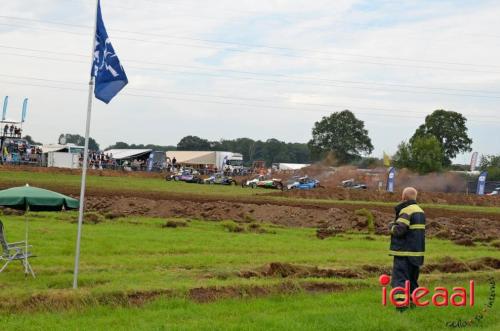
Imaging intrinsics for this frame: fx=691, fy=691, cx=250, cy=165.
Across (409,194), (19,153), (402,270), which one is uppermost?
(19,153)

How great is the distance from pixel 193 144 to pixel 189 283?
512 feet

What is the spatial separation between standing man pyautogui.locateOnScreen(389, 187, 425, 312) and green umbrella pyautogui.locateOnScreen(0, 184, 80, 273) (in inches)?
258

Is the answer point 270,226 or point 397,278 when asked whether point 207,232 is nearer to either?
point 270,226

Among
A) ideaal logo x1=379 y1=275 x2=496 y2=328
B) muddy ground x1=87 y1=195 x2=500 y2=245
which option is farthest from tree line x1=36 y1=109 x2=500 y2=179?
ideaal logo x1=379 y1=275 x2=496 y2=328

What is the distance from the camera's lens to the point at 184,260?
54.4 feet

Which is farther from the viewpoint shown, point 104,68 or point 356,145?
point 356,145

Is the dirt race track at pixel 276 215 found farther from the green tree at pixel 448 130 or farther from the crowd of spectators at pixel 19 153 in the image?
the green tree at pixel 448 130

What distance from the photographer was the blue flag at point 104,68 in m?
12.4

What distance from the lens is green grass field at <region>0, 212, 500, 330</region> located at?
399 inches

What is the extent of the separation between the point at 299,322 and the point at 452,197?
5113 centimetres

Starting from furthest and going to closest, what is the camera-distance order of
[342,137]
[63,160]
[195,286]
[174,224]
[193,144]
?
[193,144] < [342,137] < [63,160] < [174,224] < [195,286]

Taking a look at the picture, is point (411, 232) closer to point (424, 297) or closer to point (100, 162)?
point (424, 297)

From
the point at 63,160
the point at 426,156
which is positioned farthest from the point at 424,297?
the point at 426,156

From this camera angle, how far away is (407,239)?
11.2m
